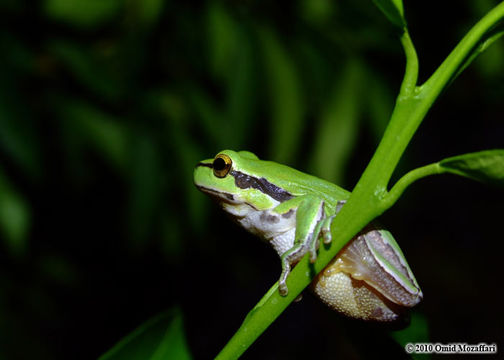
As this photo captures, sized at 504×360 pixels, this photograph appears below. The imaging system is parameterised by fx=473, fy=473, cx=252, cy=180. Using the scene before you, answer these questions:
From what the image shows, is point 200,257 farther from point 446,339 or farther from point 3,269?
point 446,339

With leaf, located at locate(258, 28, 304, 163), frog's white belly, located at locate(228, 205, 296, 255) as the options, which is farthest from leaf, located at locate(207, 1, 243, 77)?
frog's white belly, located at locate(228, 205, 296, 255)

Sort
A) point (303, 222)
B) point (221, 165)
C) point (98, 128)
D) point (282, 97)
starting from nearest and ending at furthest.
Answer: point (303, 222) < point (221, 165) < point (282, 97) < point (98, 128)

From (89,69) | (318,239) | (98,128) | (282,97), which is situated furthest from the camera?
(98,128)

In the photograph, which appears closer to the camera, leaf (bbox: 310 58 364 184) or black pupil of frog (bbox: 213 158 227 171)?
black pupil of frog (bbox: 213 158 227 171)

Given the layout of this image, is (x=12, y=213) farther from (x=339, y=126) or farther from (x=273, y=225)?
(x=339, y=126)

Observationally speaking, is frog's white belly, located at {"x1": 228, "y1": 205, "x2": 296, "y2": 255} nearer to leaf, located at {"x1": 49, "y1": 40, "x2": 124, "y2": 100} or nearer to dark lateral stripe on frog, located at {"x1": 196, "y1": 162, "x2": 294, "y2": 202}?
dark lateral stripe on frog, located at {"x1": 196, "y1": 162, "x2": 294, "y2": 202}

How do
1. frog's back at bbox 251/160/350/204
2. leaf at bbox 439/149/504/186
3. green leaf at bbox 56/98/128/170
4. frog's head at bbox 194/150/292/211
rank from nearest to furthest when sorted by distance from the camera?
1. leaf at bbox 439/149/504/186
2. frog's back at bbox 251/160/350/204
3. frog's head at bbox 194/150/292/211
4. green leaf at bbox 56/98/128/170

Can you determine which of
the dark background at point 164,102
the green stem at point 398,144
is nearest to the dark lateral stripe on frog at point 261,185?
the dark background at point 164,102

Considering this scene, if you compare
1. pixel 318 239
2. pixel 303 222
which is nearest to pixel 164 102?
pixel 303 222
